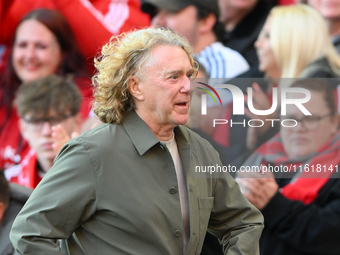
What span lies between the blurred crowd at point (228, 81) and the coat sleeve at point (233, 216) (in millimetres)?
625

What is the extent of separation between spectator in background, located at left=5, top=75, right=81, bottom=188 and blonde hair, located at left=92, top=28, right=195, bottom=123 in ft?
4.54

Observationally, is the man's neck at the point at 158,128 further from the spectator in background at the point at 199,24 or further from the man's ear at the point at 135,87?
the spectator in background at the point at 199,24

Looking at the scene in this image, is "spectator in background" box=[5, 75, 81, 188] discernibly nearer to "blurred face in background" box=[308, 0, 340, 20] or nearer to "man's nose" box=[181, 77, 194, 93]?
"man's nose" box=[181, 77, 194, 93]

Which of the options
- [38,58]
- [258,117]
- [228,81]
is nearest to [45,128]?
[38,58]

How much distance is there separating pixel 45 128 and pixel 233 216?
5.65ft

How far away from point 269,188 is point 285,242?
1.10 feet

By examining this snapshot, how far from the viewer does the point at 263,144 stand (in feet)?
8.64

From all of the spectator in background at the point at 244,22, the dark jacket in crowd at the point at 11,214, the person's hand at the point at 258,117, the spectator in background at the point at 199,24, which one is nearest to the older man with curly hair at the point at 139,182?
the person's hand at the point at 258,117

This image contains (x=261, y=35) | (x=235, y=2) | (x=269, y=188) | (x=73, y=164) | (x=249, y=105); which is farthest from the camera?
(x=235, y=2)

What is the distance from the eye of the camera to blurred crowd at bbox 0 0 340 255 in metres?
2.66

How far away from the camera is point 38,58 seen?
3.91 meters

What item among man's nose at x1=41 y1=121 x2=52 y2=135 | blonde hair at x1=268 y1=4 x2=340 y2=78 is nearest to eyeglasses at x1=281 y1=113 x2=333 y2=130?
blonde hair at x1=268 y1=4 x2=340 y2=78

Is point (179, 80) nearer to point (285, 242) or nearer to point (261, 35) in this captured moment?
point (285, 242)

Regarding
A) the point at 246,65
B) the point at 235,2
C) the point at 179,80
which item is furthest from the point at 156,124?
the point at 235,2
